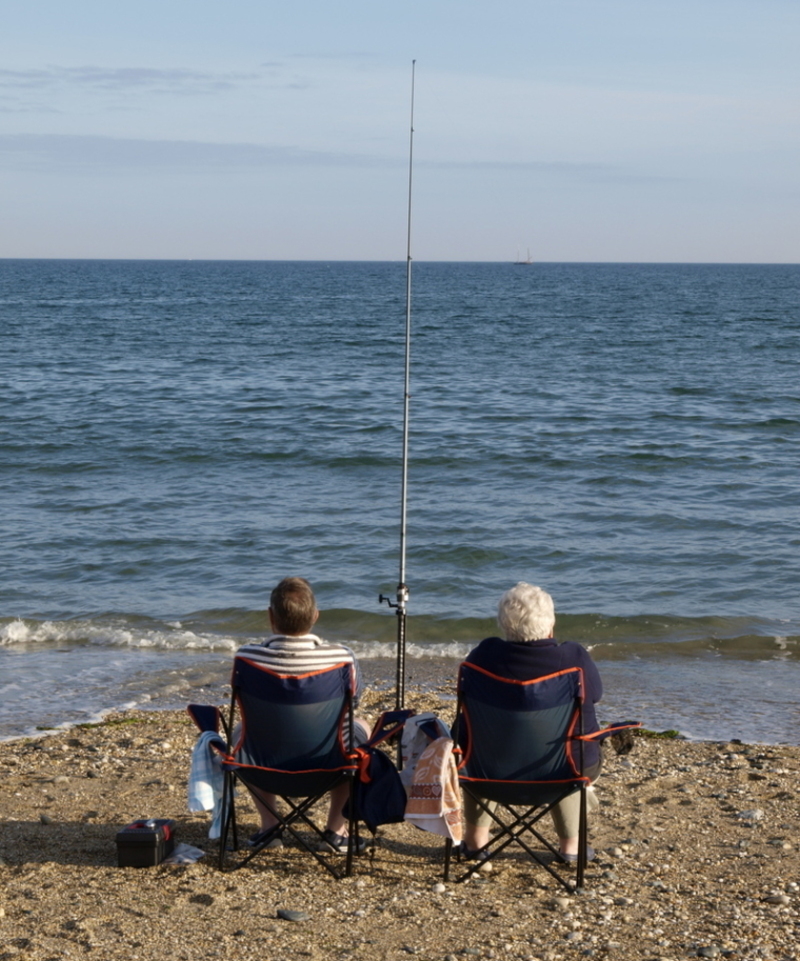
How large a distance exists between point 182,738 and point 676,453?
432 inches

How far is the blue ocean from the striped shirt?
309 cm

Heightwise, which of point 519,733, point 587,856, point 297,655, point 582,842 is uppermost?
point 297,655

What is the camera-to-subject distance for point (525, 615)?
381 cm

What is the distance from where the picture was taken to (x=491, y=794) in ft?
12.7

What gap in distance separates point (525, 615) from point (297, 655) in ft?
2.55

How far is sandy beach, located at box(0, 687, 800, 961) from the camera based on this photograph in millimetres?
3408

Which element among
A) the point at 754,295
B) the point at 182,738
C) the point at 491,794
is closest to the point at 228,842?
the point at 491,794

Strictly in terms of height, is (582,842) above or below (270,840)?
above

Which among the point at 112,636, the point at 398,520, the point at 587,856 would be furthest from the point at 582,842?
the point at 398,520

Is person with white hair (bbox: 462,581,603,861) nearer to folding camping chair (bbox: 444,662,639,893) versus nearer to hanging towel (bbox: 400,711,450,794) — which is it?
folding camping chair (bbox: 444,662,639,893)

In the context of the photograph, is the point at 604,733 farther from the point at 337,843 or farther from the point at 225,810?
the point at 225,810

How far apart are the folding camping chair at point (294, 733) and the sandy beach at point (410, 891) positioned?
0.98 feet

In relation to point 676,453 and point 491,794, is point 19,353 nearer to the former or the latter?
point 676,453

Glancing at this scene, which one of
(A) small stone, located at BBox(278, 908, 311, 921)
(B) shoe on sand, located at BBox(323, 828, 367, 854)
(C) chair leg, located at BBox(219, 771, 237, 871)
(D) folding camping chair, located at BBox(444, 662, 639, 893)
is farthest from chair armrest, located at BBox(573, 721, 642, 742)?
(C) chair leg, located at BBox(219, 771, 237, 871)
